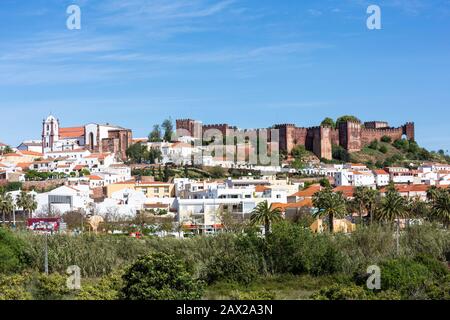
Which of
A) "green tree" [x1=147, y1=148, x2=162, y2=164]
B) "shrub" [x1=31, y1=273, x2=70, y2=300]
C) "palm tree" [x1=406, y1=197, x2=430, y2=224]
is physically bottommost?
"shrub" [x1=31, y1=273, x2=70, y2=300]

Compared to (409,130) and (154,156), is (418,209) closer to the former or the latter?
(154,156)

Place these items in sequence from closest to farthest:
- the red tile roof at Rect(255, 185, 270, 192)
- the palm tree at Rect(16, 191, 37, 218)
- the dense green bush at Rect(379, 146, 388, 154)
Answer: the palm tree at Rect(16, 191, 37, 218) → the red tile roof at Rect(255, 185, 270, 192) → the dense green bush at Rect(379, 146, 388, 154)

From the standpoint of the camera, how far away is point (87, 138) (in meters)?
91.1

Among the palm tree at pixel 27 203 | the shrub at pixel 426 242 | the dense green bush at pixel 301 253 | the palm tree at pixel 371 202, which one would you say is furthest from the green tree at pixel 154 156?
the dense green bush at pixel 301 253

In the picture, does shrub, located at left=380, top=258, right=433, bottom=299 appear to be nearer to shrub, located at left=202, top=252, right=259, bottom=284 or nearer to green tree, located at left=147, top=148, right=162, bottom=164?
shrub, located at left=202, top=252, right=259, bottom=284

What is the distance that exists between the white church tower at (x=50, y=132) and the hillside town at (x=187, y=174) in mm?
121

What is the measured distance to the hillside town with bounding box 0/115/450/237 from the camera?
162ft

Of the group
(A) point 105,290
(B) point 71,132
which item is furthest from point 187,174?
(A) point 105,290

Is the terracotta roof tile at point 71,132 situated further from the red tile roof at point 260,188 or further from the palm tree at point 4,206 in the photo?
the palm tree at point 4,206

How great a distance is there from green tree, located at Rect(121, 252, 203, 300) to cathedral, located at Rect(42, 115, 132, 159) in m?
65.0

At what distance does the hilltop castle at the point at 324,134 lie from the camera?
9150cm

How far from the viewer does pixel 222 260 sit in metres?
25.2

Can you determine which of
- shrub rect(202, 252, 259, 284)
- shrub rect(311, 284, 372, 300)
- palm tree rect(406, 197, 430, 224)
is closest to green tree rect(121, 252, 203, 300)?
shrub rect(311, 284, 372, 300)

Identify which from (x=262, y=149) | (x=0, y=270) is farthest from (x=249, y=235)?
(x=262, y=149)
